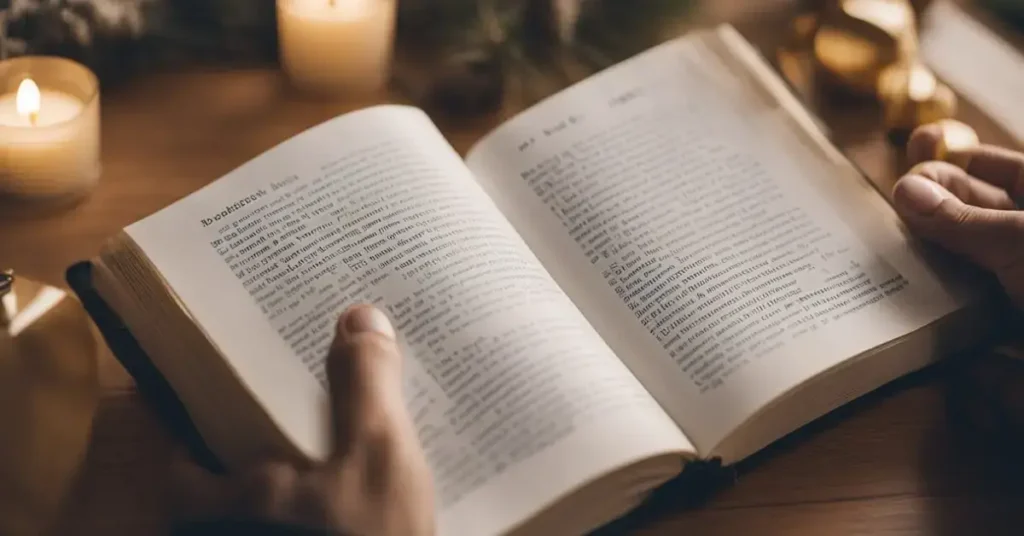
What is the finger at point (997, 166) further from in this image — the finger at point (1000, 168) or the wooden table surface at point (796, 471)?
the wooden table surface at point (796, 471)

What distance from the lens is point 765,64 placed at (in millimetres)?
857

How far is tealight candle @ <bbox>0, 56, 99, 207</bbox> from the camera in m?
0.77

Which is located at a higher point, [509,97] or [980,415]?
[509,97]

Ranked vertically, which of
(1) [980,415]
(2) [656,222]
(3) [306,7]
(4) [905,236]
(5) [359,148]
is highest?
(3) [306,7]

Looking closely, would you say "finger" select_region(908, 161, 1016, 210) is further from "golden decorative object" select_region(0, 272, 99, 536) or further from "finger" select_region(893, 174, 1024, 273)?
"golden decorative object" select_region(0, 272, 99, 536)

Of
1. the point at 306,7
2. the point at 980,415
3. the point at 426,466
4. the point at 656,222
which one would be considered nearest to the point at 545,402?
the point at 426,466

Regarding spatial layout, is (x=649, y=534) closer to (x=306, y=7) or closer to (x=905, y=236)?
(x=905, y=236)

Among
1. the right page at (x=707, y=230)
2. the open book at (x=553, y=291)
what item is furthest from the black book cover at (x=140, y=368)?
the right page at (x=707, y=230)

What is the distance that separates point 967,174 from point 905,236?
8 centimetres

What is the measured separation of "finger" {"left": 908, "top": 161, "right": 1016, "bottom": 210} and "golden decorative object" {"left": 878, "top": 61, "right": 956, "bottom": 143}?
110 millimetres

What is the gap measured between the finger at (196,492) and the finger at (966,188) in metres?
0.51

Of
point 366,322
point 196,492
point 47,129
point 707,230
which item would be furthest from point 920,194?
point 47,129

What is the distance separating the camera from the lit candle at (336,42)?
0.88 meters

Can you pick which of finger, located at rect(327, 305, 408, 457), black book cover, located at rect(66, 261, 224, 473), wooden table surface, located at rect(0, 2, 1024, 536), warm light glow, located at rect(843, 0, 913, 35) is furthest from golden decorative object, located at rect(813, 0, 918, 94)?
black book cover, located at rect(66, 261, 224, 473)
